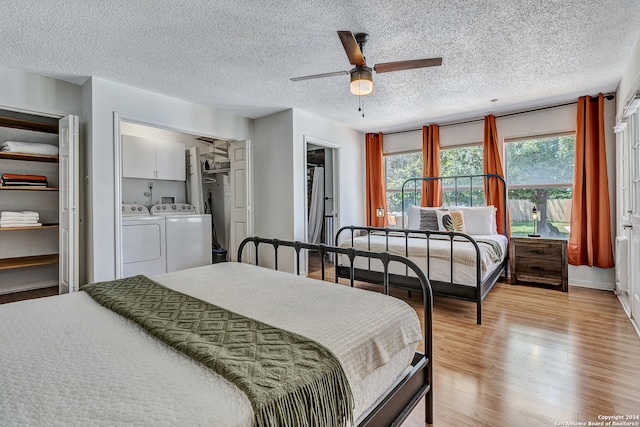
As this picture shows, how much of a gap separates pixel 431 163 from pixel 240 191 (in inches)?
121

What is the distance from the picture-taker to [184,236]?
4.67 m

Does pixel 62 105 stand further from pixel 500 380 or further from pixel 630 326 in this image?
pixel 630 326

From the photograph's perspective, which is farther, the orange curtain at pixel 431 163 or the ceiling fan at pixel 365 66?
the orange curtain at pixel 431 163

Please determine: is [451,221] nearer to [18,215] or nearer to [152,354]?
[152,354]

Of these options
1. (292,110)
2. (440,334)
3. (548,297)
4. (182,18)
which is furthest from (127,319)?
(548,297)

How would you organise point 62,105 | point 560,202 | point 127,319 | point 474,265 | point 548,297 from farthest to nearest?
point 560,202, point 548,297, point 62,105, point 474,265, point 127,319

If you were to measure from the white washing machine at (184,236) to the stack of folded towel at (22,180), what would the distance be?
4.38 feet

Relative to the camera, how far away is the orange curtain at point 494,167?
14.8 feet

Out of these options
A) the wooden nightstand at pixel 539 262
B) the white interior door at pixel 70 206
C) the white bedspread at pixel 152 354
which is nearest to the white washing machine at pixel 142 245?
the white interior door at pixel 70 206

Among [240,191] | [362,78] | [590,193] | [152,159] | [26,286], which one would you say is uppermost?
[362,78]

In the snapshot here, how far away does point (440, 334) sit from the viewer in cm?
260

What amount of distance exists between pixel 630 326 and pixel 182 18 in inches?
171

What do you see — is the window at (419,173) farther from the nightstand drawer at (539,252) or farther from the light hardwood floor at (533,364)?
the light hardwood floor at (533,364)
